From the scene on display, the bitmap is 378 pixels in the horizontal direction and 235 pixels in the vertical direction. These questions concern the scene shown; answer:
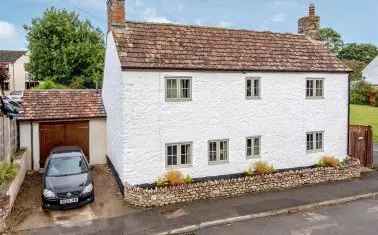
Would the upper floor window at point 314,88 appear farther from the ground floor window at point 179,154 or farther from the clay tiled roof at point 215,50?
the ground floor window at point 179,154

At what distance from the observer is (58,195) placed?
12984 millimetres

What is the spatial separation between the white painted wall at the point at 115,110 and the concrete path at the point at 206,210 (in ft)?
8.55

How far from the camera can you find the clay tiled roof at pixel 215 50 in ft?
50.8

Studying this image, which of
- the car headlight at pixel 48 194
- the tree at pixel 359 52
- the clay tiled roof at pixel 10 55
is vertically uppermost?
the tree at pixel 359 52

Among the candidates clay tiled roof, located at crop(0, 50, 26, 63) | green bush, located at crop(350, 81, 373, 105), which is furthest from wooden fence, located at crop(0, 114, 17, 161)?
green bush, located at crop(350, 81, 373, 105)

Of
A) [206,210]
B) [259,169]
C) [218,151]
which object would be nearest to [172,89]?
[218,151]

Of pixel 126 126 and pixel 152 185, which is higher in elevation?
pixel 126 126

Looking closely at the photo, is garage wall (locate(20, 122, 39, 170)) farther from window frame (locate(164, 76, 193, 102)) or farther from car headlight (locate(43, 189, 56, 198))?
window frame (locate(164, 76, 193, 102))

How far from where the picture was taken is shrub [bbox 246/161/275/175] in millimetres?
16734

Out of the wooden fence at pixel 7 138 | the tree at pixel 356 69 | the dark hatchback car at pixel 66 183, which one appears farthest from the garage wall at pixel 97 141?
the tree at pixel 356 69

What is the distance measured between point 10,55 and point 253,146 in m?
62.9

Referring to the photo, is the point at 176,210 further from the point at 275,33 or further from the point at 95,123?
the point at 275,33

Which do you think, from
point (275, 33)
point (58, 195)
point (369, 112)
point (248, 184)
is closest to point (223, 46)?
point (275, 33)

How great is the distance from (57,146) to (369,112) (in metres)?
39.8
